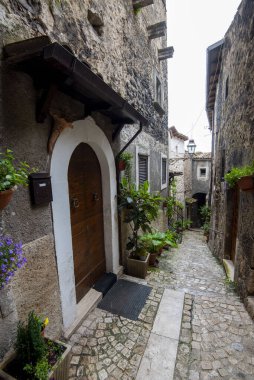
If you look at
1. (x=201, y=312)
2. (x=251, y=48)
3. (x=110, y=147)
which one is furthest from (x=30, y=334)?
(x=251, y=48)

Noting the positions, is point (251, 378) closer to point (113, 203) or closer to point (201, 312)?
point (201, 312)

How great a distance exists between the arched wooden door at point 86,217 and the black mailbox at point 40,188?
679mm

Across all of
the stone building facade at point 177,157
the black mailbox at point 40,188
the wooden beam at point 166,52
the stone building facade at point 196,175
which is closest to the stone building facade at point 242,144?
the wooden beam at point 166,52

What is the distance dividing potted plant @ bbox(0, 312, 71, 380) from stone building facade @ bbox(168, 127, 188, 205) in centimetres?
1355

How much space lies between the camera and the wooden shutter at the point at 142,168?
569 cm

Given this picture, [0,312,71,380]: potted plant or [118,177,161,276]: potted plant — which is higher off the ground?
[118,177,161,276]: potted plant

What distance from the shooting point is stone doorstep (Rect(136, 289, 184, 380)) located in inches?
87.5

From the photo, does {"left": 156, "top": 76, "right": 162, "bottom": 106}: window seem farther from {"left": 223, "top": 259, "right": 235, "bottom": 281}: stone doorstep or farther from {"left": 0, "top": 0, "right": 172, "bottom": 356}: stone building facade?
{"left": 223, "top": 259, "right": 235, "bottom": 281}: stone doorstep

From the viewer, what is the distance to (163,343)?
8.48 ft

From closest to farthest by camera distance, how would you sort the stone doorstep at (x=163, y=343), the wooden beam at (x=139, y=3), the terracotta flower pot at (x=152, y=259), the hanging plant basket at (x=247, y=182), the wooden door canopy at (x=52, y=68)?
the wooden door canopy at (x=52, y=68) < the stone doorstep at (x=163, y=343) < the hanging plant basket at (x=247, y=182) < the wooden beam at (x=139, y=3) < the terracotta flower pot at (x=152, y=259)

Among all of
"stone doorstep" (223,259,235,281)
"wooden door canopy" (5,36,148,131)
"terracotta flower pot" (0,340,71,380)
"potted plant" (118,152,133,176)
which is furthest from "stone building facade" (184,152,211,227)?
"terracotta flower pot" (0,340,71,380)

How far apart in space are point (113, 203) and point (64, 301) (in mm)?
1923

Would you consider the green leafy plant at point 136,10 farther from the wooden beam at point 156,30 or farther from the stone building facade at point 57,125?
the wooden beam at point 156,30

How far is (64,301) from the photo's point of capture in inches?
99.8
